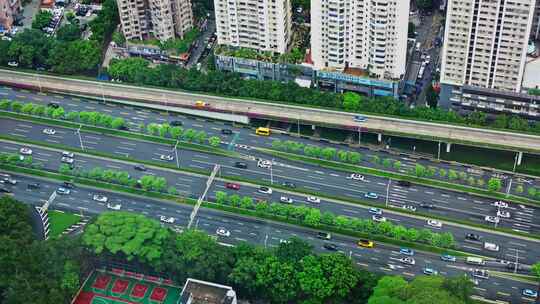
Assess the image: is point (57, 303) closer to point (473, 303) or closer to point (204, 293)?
point (204, 293)

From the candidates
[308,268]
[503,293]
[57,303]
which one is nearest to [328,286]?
[308,268]

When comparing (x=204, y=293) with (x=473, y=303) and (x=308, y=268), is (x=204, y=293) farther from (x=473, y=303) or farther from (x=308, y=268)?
(x=473, y=303)

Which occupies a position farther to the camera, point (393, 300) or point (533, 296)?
point (533, 296)

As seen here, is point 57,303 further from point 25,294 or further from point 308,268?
point 308,268

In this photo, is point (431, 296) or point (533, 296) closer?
point (431, 296)

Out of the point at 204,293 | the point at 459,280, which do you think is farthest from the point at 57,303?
the point at 459,280

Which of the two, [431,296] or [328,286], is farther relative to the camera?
[328,286]

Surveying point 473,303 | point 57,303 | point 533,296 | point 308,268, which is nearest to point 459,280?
point 473,303
